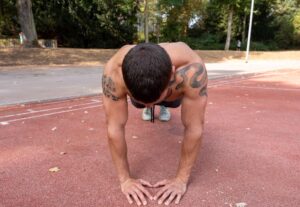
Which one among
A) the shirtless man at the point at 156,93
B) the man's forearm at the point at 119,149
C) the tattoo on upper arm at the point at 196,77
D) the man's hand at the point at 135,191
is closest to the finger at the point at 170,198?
the shirtless man at the point at 156,93

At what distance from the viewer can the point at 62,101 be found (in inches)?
281

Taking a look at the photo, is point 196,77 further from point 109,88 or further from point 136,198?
point 136,198

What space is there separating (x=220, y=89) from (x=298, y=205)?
21.7 feet

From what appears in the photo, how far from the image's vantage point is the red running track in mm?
2865


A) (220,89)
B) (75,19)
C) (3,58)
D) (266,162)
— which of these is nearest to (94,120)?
(266,162)

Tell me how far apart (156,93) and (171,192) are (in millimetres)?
1009

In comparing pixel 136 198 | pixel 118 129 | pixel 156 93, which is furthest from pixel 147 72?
pixel 136 198

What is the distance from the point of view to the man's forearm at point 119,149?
8.58 ft

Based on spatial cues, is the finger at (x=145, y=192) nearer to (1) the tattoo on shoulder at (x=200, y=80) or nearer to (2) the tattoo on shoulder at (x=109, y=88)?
(2) the tattoo on shoulder at (x=109, y=88)

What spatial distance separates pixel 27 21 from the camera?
62.5 feet

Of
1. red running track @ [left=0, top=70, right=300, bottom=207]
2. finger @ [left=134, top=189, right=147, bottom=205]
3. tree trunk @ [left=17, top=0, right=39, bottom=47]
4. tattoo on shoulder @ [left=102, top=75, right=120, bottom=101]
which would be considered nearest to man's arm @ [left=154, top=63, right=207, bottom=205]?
finger @ [left=134, top=189, right=147, bottom=205]

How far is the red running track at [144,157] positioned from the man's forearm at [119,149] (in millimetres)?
184

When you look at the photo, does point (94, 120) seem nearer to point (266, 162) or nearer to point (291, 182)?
point (266, 162)

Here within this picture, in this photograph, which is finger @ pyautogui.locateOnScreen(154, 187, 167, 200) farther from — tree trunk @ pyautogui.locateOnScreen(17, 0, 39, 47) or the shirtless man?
tree trunk @ pyautogui.locateOnScreen(17, 0, 39, 47)
